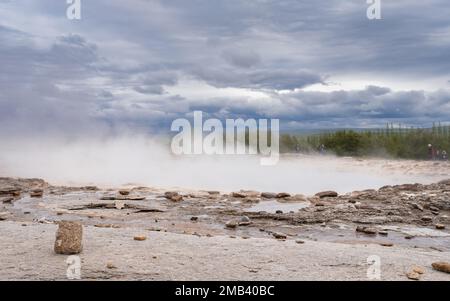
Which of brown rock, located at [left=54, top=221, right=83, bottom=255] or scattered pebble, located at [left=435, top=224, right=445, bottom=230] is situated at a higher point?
brown rock, located at [left=54, top=221, right=83, bottom=255]

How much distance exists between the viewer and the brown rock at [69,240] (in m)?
6.55

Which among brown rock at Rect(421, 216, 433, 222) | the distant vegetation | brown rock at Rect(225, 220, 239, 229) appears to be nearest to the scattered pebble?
brown rock at Rect(421, 216, 433, 222)

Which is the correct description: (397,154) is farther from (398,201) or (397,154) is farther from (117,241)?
(117,241)

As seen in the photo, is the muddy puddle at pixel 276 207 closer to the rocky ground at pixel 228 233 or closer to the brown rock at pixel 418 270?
the rocky ground at pixel 228 233

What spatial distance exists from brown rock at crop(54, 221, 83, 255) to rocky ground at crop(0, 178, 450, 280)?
0.14m

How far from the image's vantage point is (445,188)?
42.9 ft

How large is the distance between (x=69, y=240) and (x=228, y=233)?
118 inches

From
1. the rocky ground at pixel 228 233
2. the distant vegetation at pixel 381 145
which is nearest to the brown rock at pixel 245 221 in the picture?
the rocky ground at pixel 228 233

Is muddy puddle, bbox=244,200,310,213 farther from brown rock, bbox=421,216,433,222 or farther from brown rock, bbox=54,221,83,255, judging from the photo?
brown rock, bbox=54,221,83,255

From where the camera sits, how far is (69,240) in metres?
6.59

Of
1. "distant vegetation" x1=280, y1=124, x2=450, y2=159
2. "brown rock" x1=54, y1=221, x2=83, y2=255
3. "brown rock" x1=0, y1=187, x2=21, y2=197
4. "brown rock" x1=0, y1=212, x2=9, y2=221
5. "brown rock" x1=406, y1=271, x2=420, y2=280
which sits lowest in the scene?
"brown rock" x1=406, y1=271, x2=420, y2=280

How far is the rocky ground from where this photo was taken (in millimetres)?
6062

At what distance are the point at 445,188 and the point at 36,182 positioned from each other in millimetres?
11443
